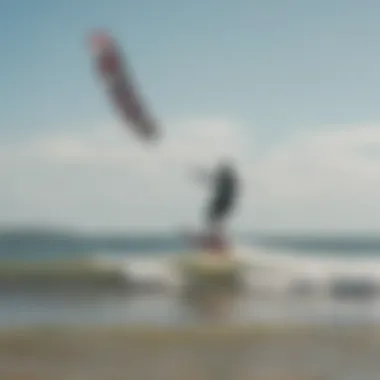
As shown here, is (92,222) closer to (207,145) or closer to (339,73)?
(207,145)

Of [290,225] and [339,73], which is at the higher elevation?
[339,73]

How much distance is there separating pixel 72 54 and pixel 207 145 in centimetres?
33

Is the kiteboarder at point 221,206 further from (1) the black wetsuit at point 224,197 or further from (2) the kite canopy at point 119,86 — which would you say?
(2) the kite canopy at point 119,86

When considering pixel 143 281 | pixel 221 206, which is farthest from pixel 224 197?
pixel 143 281

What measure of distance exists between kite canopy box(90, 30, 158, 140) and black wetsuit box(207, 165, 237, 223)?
0.16 m

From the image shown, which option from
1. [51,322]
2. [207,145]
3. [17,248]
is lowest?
[51,322]

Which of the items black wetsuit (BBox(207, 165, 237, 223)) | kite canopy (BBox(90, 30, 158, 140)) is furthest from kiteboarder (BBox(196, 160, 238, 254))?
kite canopy (BBox(90, 30, 158, 140))

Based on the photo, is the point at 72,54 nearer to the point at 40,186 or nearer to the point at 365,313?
the point at 40,186

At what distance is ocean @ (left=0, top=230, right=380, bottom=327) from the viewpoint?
2020 mm

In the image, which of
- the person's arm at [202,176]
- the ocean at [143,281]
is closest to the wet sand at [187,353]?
the ocean at [143,281]

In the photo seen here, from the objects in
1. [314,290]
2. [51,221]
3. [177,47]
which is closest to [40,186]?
[51,221]

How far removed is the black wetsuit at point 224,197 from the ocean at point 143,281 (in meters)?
0.07

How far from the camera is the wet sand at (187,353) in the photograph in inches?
77.1

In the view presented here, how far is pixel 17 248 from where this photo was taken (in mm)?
2008
